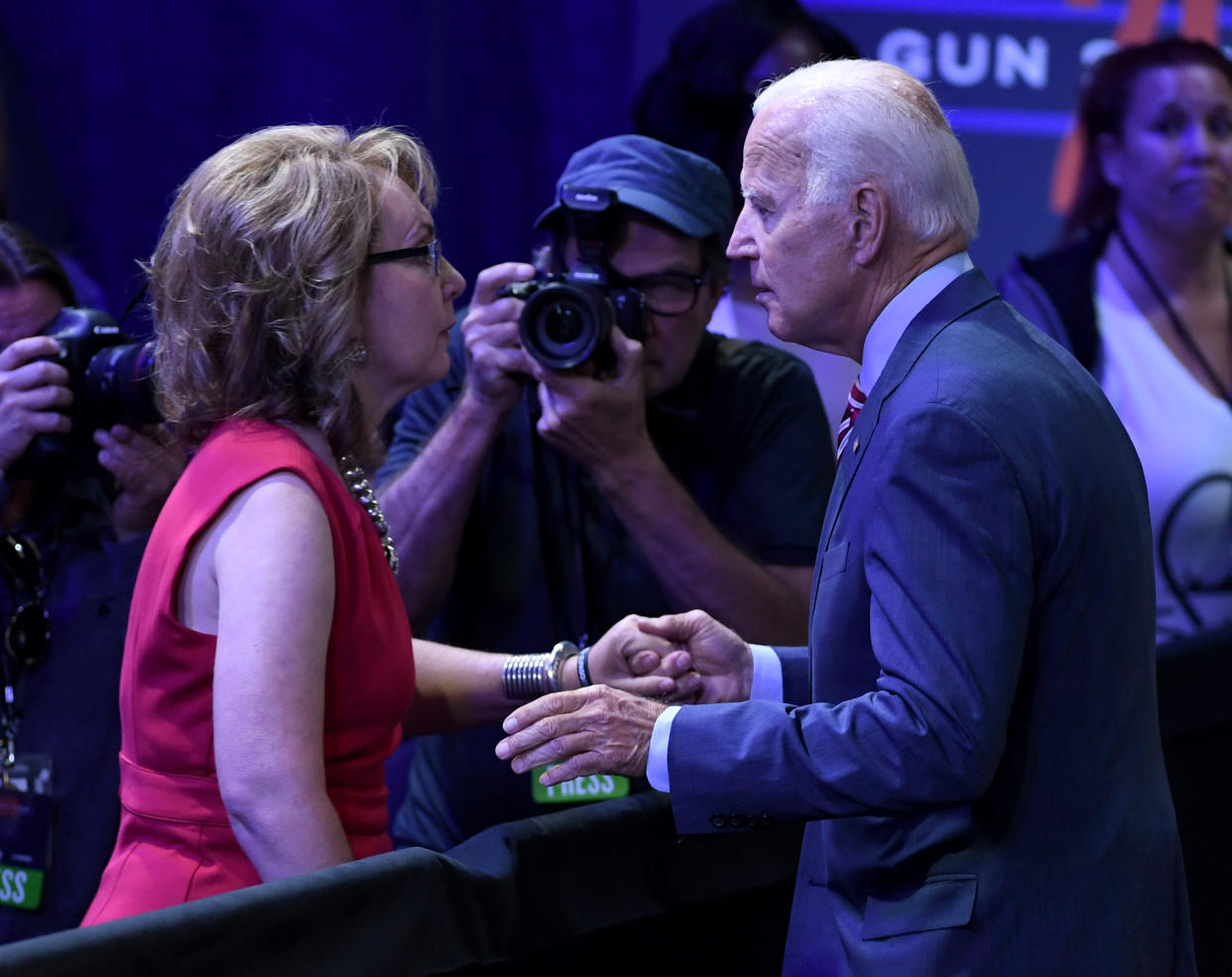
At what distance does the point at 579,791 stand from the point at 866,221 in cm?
102

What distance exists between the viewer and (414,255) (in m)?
1.65

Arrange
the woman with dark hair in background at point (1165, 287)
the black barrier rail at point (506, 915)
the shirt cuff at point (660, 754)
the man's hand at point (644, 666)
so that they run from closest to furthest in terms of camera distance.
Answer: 1. the black barrier rail at point (506, 915)
2. the shirt cuff at point (660, 754)
3. the man's hand at point (644, 666)
4. the woman with dark hair in background at point (1165, 287)

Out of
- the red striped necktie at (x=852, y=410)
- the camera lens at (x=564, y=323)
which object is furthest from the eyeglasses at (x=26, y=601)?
the red striped necktie at (x=852, y=410)

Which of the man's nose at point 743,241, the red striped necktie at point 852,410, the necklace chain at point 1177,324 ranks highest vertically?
the man's nose at point 743,241

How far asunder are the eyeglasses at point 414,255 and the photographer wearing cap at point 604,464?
0.39m

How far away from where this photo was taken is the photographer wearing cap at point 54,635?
1.99 meters

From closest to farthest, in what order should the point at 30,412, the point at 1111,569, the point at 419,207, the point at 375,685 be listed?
the point at 1111,569, the point at 375,685, the point at 419,207, the point at 30,412

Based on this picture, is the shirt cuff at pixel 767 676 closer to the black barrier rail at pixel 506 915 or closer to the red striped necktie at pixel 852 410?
the black barrier rail at pixel 506 915

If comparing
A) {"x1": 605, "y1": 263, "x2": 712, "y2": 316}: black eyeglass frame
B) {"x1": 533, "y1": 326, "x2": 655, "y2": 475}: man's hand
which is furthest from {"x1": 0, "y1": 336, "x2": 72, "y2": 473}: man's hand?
{"x1": 605, "y1": 263, "x2": 712, "y2": 316}: black eyeglass frame

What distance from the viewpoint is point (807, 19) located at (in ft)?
9.21

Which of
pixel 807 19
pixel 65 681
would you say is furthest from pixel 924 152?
pixel 807 19

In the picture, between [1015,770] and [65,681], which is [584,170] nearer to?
[65,681]

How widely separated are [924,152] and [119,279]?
2.13 meters

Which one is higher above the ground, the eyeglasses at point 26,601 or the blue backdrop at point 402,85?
the blue backdrop at point 402,85
